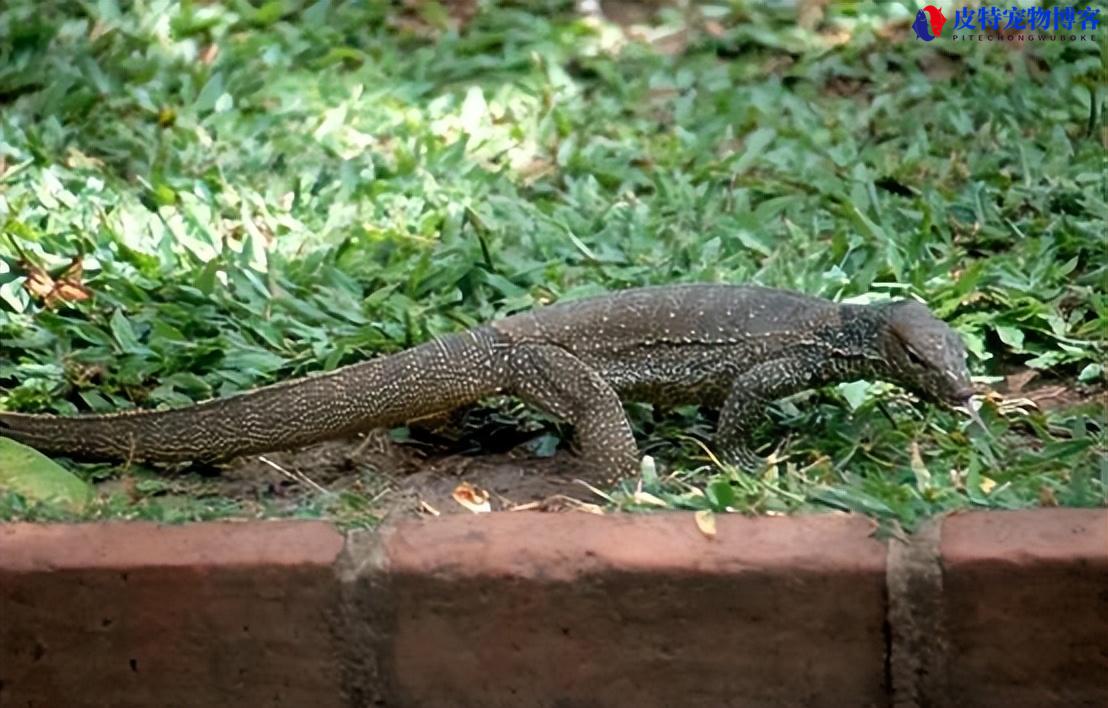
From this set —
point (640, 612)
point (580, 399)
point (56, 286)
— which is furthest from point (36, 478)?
point (640, 612)

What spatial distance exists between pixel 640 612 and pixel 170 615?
98 cm

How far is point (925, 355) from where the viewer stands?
470 cm

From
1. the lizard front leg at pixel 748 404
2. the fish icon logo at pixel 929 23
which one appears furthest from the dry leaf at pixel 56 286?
the fish icon logo at pixel 929 23

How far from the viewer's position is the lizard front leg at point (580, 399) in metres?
4.79

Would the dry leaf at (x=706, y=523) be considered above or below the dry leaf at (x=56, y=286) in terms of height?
above

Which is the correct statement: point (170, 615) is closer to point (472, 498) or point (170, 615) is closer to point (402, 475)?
point (472, 498)

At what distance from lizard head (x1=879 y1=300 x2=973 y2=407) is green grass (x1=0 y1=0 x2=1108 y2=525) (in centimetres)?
13

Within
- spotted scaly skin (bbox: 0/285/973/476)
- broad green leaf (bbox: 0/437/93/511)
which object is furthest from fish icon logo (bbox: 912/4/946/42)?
broad green leaf (bbox: 0/437/93/511)

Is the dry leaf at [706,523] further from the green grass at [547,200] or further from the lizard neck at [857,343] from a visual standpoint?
the lizard neck at [857,343]

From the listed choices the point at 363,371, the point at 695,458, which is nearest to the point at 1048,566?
the point at 695,458

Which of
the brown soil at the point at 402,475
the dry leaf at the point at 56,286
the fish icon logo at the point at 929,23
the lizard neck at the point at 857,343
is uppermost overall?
the lizard neck at the point at 857,343

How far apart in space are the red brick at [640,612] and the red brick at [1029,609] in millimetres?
161

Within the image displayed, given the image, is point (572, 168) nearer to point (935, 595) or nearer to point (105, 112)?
point (105, 112)

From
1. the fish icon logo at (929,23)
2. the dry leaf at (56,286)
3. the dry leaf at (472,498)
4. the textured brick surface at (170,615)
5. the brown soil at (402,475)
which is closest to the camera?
the textured brick surface at (170,615)
